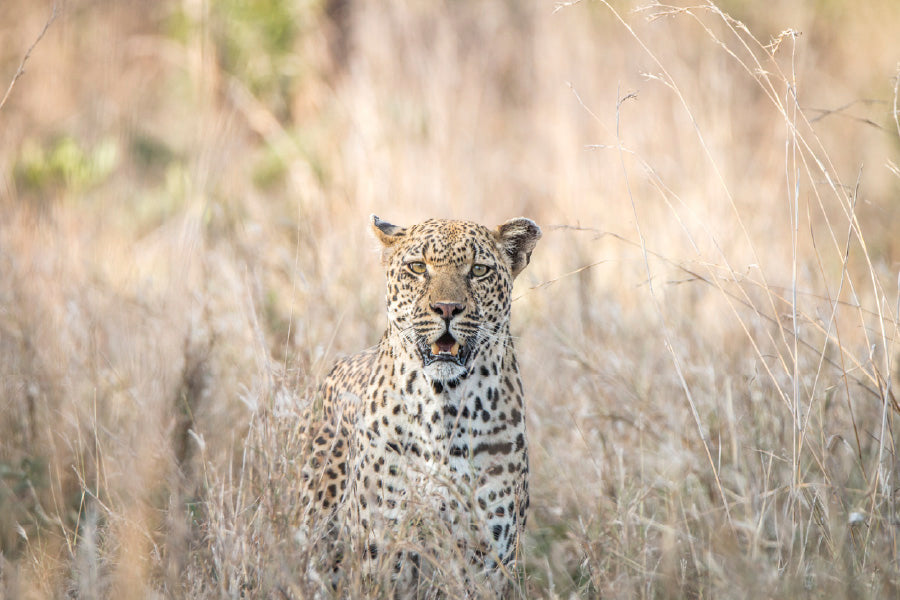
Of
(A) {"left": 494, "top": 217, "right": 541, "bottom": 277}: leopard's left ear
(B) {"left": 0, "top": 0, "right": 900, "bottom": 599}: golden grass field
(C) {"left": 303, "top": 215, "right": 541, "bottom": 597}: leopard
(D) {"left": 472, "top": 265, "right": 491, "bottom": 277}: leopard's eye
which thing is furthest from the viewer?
(A) {"left": 494, "top": 217, "right": 541, "bottom": 277}: leopard's left ear

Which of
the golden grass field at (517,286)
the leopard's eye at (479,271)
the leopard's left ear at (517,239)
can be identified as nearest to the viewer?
the golden grass field at (517,286)

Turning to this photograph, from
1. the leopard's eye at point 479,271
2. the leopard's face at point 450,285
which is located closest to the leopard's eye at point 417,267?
the leopard's face at point 450,285

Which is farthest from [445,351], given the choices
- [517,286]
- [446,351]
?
[517,286]

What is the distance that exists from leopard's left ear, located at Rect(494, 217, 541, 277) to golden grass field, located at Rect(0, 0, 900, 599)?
7cm

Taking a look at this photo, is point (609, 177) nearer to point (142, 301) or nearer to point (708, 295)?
point (708, 295)

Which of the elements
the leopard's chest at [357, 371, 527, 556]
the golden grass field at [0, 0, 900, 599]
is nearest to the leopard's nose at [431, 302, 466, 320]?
the leopard's chest at [357, 371, 527, 556]

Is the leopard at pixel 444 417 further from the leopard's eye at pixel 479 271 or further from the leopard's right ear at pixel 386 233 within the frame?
the leopard's right ear at pixel 386 233

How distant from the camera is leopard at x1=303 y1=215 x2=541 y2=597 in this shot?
3689mm

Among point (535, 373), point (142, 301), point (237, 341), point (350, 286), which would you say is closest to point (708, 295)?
point (535, 373)

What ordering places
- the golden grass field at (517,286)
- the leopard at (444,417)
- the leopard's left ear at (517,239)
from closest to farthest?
the golden grass field at (517,286) → the leopard at (444,417) → the leopard's left ear at (517,239)

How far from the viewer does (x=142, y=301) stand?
18.7 feet

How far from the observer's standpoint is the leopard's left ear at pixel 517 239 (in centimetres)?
419

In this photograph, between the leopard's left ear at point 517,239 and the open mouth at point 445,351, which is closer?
the open mouth at point 445,351

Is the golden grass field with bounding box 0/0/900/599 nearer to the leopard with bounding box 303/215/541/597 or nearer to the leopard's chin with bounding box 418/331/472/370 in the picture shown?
the leopard with bounding box 303/215/541/597
